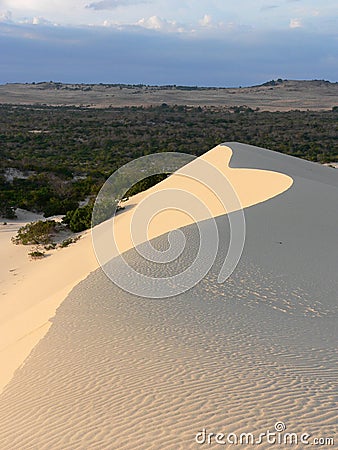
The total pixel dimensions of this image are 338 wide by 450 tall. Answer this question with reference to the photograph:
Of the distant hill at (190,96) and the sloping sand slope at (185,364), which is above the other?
the distant hill at (190,96)

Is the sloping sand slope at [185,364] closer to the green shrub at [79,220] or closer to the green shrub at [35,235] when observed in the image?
the green shrub at [35,235]

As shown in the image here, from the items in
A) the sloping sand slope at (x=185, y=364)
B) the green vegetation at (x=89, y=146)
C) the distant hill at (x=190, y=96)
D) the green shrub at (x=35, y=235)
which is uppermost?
the distant hill at (x=190, y=96)

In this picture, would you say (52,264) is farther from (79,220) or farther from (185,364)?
(185,364)

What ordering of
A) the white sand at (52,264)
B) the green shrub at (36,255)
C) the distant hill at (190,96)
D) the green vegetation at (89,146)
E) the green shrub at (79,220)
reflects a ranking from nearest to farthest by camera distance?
the white sand at (52,264) < the green shrub at (36,255) < the green shrub at (79,220) < the green vegetation at (89,146) < the distant hill at (190,96)

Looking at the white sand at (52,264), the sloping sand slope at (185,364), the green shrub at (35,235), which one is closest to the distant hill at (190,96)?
the white sand at (52,264)

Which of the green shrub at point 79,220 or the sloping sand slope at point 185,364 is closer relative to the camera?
the sloping sand slope at point 185,364

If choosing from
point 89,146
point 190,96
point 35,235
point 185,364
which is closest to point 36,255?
point 35,235

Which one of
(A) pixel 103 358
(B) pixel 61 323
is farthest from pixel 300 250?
(A) pixel 103 358
